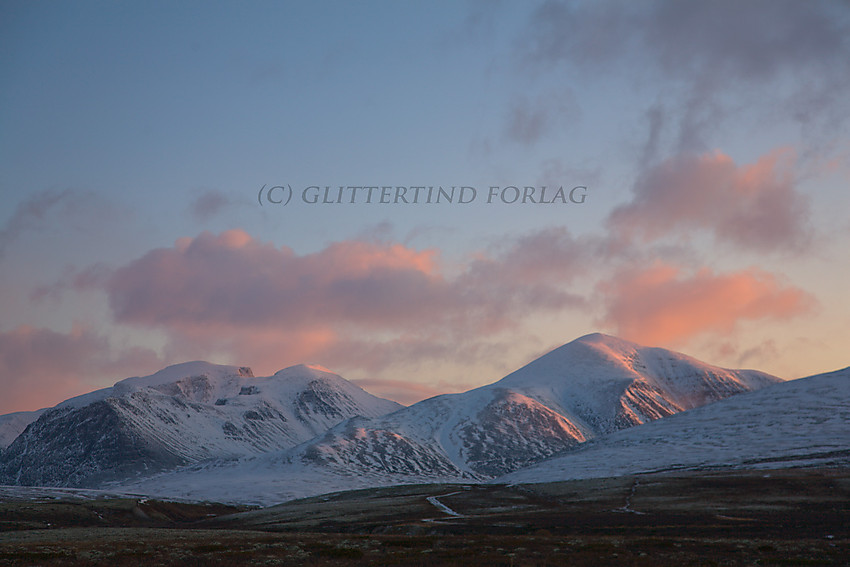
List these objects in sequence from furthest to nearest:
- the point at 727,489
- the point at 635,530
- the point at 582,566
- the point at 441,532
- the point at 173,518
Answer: the point at 173,518 < the point at 727,489 < the point at 441,532 < the point at 635,530 < the point at 582,566

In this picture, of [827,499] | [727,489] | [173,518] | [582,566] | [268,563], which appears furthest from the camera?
[173,518]

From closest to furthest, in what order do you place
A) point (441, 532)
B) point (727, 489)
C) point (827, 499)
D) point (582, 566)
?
point (582, 566)
point (441, 532)
point (827, 499)
point (727, 489)

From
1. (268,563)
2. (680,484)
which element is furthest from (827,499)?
(268,563)

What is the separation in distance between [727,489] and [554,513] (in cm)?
3382

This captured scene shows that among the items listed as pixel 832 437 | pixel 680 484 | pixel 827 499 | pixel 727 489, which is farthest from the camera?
pixel 832 437

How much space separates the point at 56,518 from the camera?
131m

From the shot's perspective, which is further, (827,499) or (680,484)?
(680,484)

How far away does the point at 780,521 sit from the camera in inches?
2830

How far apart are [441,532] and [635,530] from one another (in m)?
19.4

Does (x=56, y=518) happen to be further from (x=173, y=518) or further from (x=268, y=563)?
(x=268, y=563)

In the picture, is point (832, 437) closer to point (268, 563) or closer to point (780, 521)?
point (780, 521)

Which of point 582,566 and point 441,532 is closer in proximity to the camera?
point 582,566

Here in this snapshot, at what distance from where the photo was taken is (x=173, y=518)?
15550 centimetres

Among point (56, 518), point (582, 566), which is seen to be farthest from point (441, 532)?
point (56, 518)
